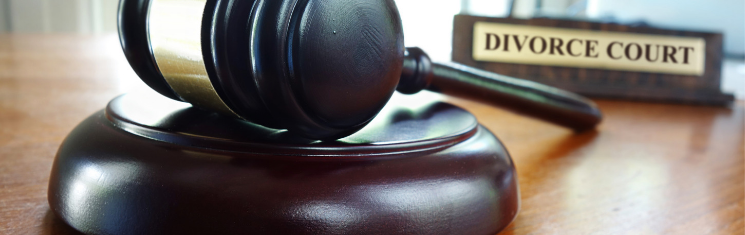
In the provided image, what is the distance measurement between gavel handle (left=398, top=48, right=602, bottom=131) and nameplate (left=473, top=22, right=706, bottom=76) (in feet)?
0.85

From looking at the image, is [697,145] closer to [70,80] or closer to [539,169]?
[539,169]

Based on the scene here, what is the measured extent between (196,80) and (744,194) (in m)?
0.42

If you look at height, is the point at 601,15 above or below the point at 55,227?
below

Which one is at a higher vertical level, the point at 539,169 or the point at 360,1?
the point at 360,1

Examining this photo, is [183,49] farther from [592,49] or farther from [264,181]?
[592,49]

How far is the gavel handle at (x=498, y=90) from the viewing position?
0.44m

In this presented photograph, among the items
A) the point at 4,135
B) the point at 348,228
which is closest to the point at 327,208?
the point at 348,228

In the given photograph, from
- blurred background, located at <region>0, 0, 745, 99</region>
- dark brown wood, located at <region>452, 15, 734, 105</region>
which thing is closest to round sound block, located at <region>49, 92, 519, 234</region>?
dark brown wood, located at <region>452, 15, 734, 105</region>

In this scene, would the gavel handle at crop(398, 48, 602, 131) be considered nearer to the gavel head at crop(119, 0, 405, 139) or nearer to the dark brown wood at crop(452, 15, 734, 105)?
the gavel head at crop(119, 0, 405, 139)

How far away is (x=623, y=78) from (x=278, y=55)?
33.1 inches

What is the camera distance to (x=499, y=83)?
0.56 meters

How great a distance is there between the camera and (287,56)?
27 cm

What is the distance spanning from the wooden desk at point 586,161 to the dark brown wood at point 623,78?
0.03 meters

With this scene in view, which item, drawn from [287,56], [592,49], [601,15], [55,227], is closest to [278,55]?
[287,56]
